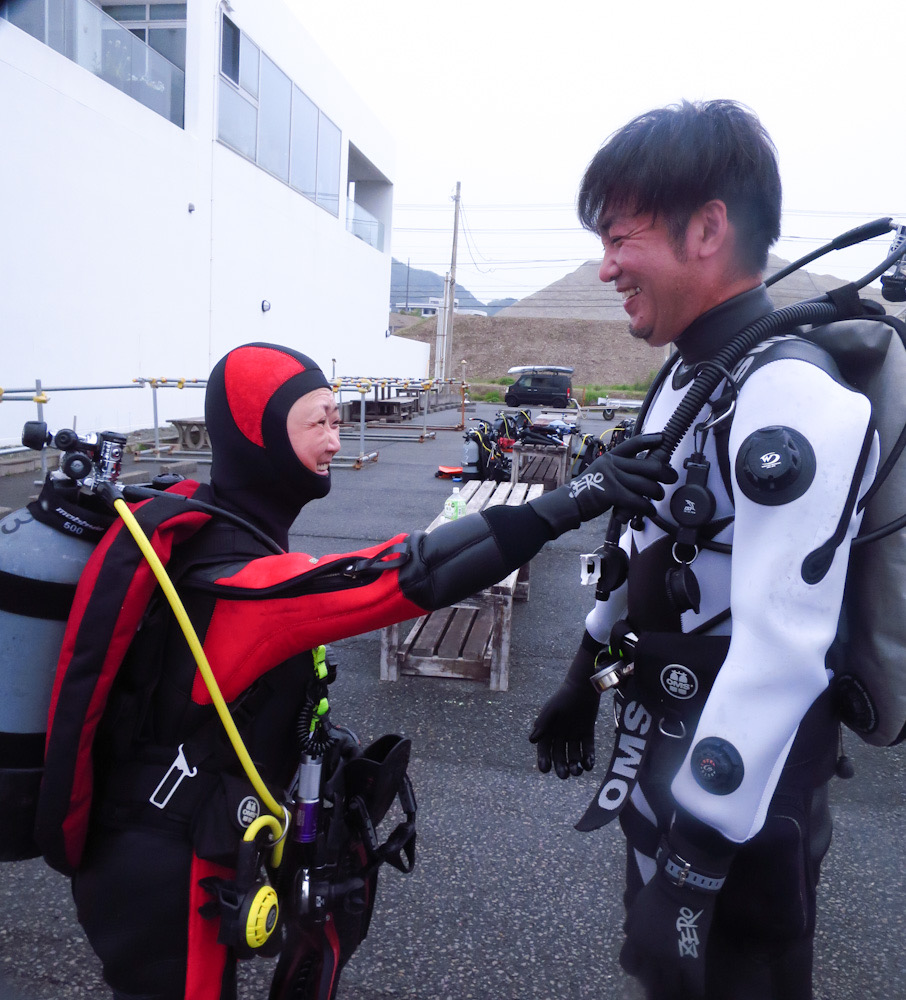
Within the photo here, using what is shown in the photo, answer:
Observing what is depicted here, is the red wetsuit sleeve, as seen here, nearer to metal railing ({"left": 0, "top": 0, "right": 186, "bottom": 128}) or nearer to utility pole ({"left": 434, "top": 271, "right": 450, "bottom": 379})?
metal railing ({"left": 0, "top": 0, "right": 186, "bottom": 128})

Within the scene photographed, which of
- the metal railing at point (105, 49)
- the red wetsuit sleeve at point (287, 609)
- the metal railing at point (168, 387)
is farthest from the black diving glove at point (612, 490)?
the metal railing at point (105, 49)

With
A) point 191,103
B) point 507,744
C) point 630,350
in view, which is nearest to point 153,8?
point 191,103

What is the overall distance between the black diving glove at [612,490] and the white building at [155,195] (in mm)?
9550

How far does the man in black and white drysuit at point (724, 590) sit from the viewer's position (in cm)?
115

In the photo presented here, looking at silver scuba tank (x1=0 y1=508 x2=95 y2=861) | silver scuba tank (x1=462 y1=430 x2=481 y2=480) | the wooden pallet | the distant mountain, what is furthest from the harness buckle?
the distant mountain

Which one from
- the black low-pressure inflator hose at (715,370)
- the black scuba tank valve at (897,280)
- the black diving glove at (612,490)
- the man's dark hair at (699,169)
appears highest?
the man's dark hair at (699,169)

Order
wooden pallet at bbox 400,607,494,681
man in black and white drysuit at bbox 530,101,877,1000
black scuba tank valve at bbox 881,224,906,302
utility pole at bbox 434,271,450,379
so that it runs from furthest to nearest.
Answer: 1. utility pole at bbox 434,271,450,379
2. wooden pallet at bbox 400,607,494,681
3. black scuba tank valve at bbox 881,224,906,302
4. man in black and white drysuit at bbox 530,101,877,1000

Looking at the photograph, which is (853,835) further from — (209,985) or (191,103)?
(191,103)

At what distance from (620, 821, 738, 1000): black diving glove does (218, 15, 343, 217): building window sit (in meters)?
15.1

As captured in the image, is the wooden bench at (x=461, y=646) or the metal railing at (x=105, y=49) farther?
the metal railing at (x=105, y=49)

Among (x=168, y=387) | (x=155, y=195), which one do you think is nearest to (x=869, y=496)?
(x=168, y=387)

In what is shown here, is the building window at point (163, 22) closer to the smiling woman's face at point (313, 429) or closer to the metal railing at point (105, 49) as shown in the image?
the metal railing at point (105, 49)

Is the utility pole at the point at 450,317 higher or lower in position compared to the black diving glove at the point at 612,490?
higher

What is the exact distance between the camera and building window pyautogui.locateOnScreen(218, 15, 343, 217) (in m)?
13.9
